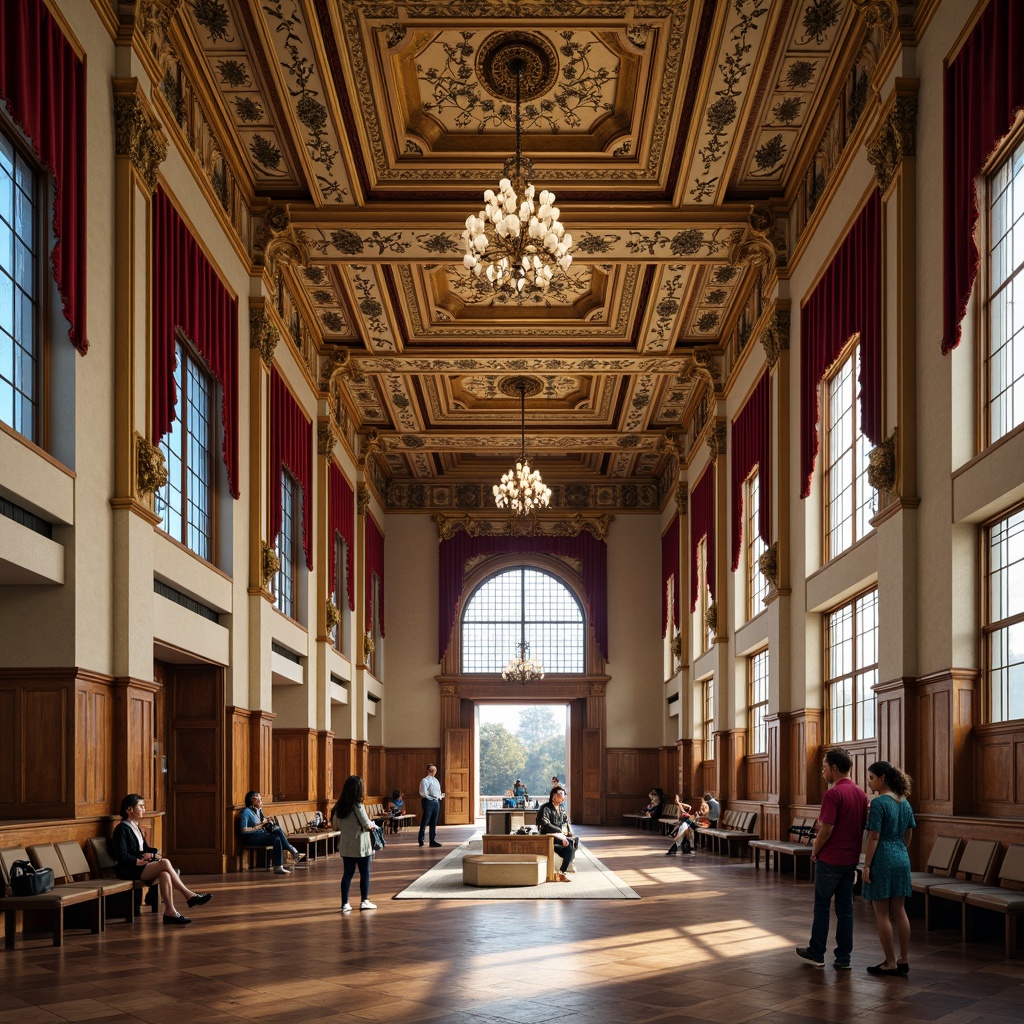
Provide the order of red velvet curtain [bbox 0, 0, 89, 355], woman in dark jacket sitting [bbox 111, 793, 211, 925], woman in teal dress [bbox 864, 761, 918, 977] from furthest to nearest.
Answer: woman in dark jacket sitting [bbox 111, 793, 211, 925] < red velvet curtain [bbox 0, 0, 89, 355] < woman in teal dress [bbox 864, 761, 918, 977]

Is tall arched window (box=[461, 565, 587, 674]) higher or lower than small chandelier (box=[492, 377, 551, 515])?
lower

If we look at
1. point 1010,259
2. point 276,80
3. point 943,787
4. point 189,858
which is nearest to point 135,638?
point 189,858

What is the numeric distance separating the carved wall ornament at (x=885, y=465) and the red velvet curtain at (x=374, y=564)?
19.0 metres

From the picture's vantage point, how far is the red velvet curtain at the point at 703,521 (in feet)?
80.0

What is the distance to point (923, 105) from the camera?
1197cm

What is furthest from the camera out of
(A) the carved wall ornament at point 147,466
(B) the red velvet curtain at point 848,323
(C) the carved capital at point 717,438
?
(C) the carved capital at point 717,438

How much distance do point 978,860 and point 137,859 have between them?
24.0ft

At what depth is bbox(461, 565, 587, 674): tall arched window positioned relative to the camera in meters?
33.8

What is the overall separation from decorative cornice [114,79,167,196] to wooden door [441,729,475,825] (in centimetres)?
2273

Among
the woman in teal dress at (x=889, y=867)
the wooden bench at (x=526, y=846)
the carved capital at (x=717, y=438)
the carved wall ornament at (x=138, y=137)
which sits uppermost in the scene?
the carved wall ornament at (x=138, y=137)

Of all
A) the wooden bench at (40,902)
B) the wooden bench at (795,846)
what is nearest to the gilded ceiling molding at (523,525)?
the wooden bench at (795,846)

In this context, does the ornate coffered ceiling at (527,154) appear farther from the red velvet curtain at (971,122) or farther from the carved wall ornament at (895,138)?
the red velvet curtain at (971,122)

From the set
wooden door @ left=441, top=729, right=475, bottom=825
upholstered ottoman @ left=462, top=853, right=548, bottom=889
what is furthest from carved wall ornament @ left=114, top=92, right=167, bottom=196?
wooden door @ left=441, top=729, right=475, bottom=825

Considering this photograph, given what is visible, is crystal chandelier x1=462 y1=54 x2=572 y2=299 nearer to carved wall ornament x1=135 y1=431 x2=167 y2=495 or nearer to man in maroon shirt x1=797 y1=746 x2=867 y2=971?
carved wall ornament x1=135 y1=431 x2=167 y2=495
